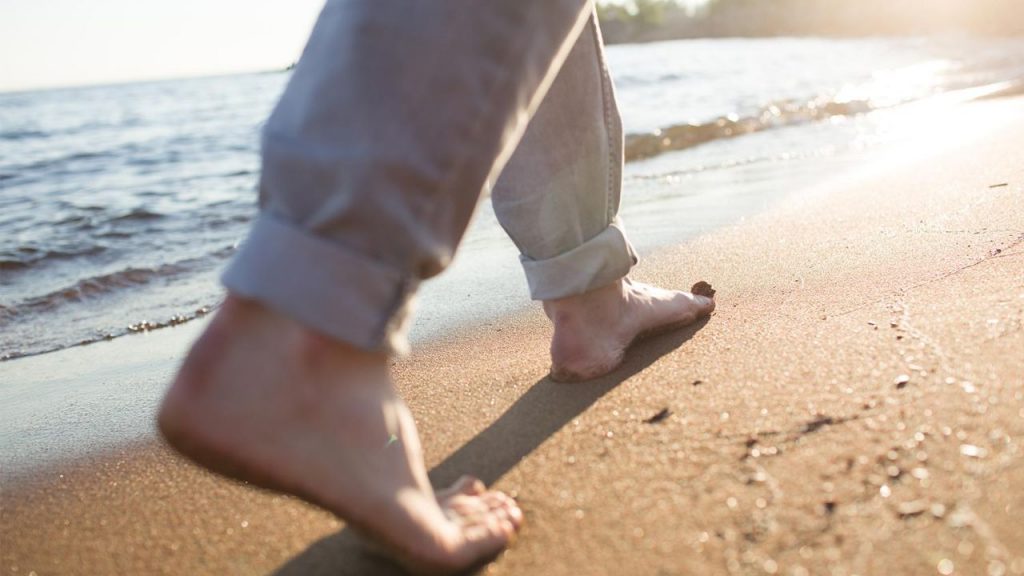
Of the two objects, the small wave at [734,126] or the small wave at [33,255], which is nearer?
the small wave at [33,255]

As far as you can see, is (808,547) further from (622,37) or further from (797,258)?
(622,37)

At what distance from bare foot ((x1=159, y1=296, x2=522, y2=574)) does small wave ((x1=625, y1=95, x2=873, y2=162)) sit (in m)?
5.12

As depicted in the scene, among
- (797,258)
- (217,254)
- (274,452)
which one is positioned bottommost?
(217,254)

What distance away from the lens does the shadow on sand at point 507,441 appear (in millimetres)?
941

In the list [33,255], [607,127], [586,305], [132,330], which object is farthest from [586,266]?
[33,255]

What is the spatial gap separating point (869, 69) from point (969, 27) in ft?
41.7

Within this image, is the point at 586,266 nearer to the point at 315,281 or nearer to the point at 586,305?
the point at 586,305

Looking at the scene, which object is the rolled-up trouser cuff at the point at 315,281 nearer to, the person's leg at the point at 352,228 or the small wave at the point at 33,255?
the person's leg at the point at 352,228

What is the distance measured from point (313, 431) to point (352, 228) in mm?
237

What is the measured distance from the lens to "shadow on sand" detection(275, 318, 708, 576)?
0.94m

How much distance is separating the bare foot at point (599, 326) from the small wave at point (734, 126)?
447 centimetres

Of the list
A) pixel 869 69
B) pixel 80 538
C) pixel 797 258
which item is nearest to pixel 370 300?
pixel 80 538

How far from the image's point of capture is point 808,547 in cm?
78

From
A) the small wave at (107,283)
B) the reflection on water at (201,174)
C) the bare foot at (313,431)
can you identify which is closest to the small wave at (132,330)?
the reflection on water at (201,174)
